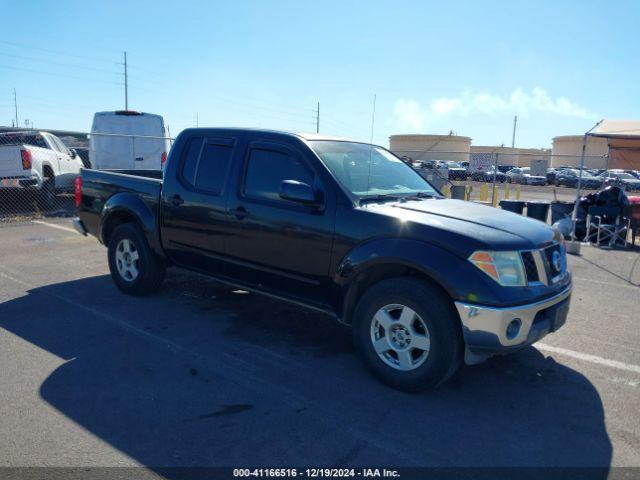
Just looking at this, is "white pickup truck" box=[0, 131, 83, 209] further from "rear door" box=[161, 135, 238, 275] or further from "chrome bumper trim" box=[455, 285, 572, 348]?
"chrome bumper trim" box=[455, 285, 572, 348]

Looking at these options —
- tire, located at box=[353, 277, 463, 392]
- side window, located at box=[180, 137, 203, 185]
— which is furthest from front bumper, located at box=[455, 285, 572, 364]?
side window, located at box=[180, 137, 203, 185]

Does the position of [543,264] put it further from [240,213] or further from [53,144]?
[53,144]

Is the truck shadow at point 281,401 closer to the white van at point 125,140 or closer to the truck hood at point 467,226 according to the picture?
the truck hood at point 467,226

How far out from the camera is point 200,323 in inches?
197

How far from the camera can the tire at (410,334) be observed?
11.4 feet

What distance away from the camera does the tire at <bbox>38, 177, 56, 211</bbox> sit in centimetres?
1254

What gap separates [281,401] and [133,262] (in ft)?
9.90

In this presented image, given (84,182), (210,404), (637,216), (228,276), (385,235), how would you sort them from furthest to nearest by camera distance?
(637,216) < (84,182) < (228,276) < (385,235) < (210,404)

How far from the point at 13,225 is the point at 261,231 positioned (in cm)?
873

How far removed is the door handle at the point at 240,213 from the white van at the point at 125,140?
367 inches

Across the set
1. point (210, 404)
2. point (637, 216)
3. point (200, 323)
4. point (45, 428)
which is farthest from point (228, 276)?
point (637, 216)

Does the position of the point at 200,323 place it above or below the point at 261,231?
below

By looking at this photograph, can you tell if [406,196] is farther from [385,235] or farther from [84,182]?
[84,182]

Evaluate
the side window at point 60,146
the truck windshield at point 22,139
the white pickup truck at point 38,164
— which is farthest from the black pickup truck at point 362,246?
the side window at point 60,146
